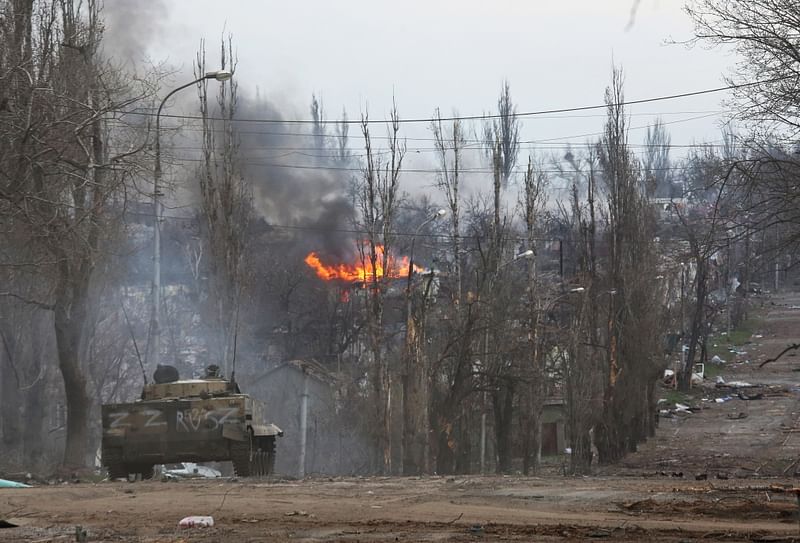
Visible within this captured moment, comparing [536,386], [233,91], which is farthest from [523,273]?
[233,91]

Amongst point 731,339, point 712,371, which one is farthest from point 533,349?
point 731,339

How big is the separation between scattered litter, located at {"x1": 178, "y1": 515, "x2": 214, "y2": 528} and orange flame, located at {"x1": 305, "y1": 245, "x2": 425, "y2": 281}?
76.9ft

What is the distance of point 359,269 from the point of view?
132 feet

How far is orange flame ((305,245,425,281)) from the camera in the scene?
34.9 meters

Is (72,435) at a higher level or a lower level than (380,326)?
lower

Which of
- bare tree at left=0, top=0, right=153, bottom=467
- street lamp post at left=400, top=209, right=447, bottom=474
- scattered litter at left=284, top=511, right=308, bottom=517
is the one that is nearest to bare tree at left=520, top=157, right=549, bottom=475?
street lamp post at left=400, top=209, right=447, bottom=474

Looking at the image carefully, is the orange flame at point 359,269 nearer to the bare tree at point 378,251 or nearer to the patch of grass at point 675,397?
the bare tree at point 378,251

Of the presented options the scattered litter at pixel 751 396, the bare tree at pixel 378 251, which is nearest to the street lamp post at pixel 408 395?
the bare tree at pixel 378 251

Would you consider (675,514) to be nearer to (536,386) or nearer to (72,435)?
(72,435)

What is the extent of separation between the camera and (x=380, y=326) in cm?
3378

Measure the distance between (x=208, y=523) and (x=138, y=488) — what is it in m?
5.45

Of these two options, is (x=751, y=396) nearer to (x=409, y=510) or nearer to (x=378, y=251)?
(x=378, y=251)

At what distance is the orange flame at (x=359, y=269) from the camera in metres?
34.9

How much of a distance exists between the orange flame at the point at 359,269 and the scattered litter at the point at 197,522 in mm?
23453
